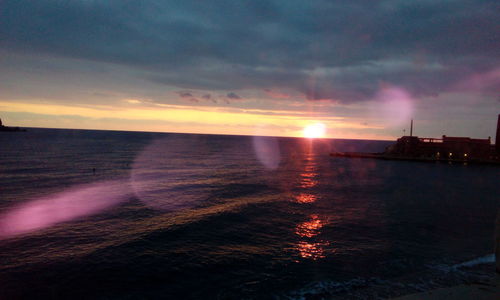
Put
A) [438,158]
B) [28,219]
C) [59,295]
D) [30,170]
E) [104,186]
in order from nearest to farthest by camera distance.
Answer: [59,295] → [28,219] → [104,186] → [30,170] → [438,158]

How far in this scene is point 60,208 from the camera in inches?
1293

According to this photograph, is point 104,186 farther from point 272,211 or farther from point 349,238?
point 349,238

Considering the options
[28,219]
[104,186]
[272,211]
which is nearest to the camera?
[28,219]

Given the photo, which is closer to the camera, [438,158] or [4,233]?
[4,233]

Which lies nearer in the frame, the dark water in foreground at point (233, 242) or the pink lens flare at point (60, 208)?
the dark water in foreground at point (233, 242)

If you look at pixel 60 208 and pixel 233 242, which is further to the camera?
pixel 60 208

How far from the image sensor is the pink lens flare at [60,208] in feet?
87.7

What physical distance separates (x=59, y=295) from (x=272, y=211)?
2248 centimetres

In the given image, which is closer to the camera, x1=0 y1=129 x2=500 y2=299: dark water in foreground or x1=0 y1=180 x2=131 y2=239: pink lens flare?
x1=0 y1=129 x2=500 y2=299: dark water in foreground

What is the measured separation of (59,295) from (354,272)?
57.3ft

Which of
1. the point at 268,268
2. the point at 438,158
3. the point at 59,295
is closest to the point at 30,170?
the point at 59,295

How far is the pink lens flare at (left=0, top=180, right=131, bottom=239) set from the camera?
26734mm

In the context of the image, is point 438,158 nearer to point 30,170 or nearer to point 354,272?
point 354,272

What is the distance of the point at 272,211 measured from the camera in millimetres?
33812
